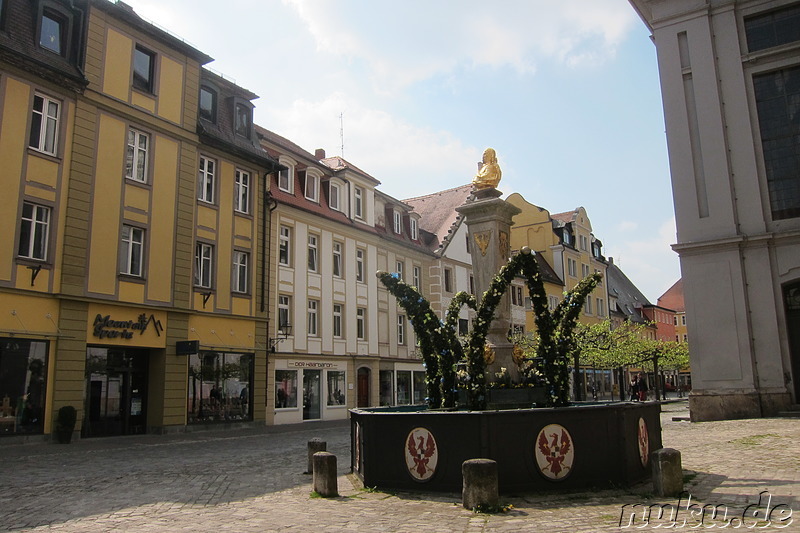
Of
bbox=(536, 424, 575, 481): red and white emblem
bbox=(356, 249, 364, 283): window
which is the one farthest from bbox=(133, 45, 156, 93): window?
bbox=(536, 424, 575, 481): red and white emblem

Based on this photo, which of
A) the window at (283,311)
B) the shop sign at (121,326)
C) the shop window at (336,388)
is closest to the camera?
the shop sign at (121,326)

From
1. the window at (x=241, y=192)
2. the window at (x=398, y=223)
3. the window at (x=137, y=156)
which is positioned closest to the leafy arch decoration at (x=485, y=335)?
the window at (x=137, y=156)

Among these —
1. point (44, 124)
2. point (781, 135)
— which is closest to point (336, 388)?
point (44, 124)

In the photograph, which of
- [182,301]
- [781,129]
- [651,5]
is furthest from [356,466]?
[651,5]

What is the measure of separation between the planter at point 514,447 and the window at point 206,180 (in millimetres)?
18328

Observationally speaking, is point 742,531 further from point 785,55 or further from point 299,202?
point 299,202

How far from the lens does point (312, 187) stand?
32.5 metres

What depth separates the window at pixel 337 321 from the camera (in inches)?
1282

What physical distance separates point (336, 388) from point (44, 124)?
57.0 feet

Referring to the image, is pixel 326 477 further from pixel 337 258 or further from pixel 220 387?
pixel 337 258

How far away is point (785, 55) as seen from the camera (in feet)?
70.4

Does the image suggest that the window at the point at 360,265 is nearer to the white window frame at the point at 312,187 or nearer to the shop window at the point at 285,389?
the white window frame at the point at 312,187

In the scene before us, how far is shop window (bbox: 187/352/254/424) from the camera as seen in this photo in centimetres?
2448

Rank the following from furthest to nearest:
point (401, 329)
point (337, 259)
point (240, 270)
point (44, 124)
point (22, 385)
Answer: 1. point (401, 329)
2. point (337, 259)
3. point (240, 270)
4. point (44, 124)
5. point (22, 385)
